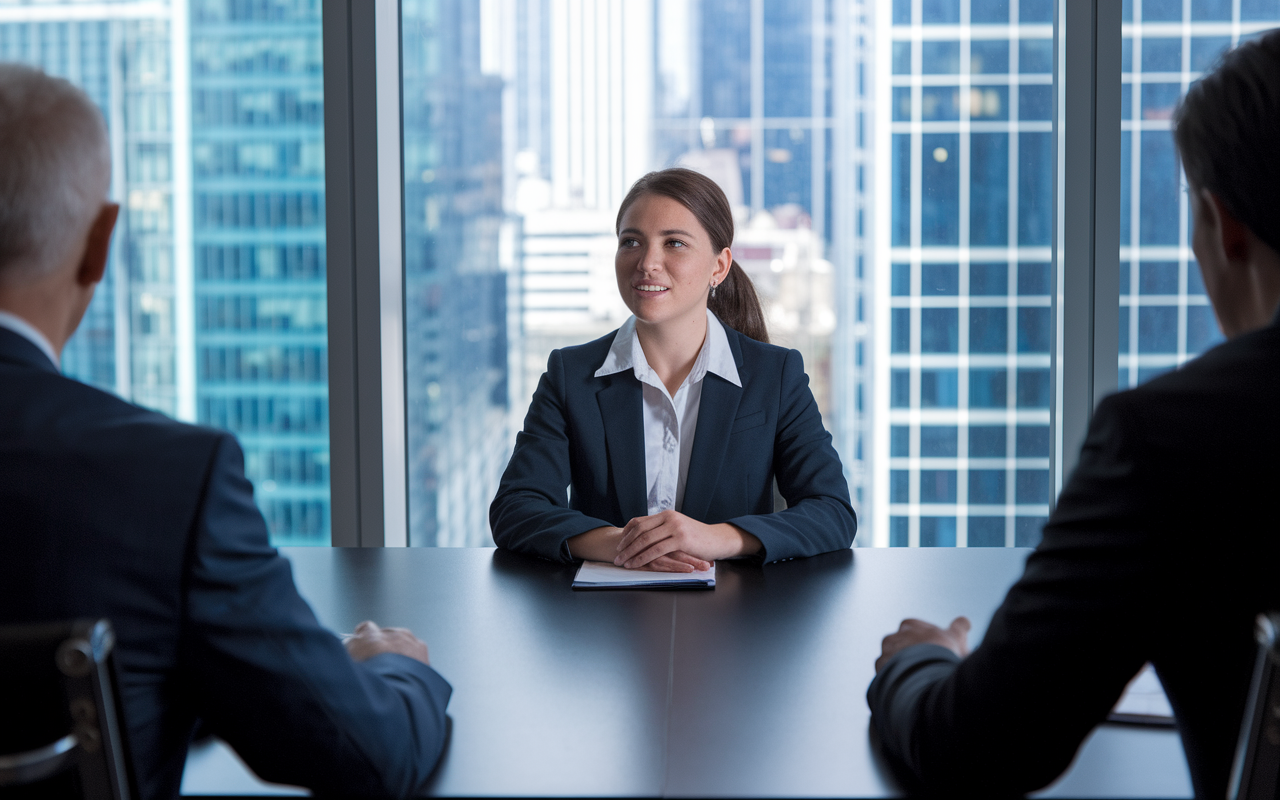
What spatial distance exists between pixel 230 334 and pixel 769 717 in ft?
8.51

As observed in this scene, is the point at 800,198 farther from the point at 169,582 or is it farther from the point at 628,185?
the point at 169,582

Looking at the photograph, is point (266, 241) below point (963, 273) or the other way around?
the other way around

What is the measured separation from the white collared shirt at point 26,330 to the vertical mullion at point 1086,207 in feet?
8.45

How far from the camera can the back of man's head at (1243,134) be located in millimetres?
833

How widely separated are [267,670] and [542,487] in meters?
1.18

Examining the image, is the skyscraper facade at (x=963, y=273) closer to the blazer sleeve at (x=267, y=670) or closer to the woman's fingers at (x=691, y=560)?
the woman's fingers at (x=691, y=560)

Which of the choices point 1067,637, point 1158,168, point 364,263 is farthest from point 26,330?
point 1158,168

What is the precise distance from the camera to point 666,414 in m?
2.25

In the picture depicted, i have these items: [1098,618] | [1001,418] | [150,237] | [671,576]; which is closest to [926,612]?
[671,576]

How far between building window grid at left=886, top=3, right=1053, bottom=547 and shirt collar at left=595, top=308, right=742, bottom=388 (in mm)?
1049

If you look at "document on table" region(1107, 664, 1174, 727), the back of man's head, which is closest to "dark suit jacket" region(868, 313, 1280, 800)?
the back of man's head

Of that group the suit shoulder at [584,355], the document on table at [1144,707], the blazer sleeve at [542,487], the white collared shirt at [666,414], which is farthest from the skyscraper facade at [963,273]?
the document on table at [1144,707]

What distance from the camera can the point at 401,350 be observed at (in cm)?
305

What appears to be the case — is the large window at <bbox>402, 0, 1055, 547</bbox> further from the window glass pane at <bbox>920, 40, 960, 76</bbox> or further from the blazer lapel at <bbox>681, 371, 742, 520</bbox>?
the blazer lapel at <bbox>681, 371, 742, 520</bbox>
